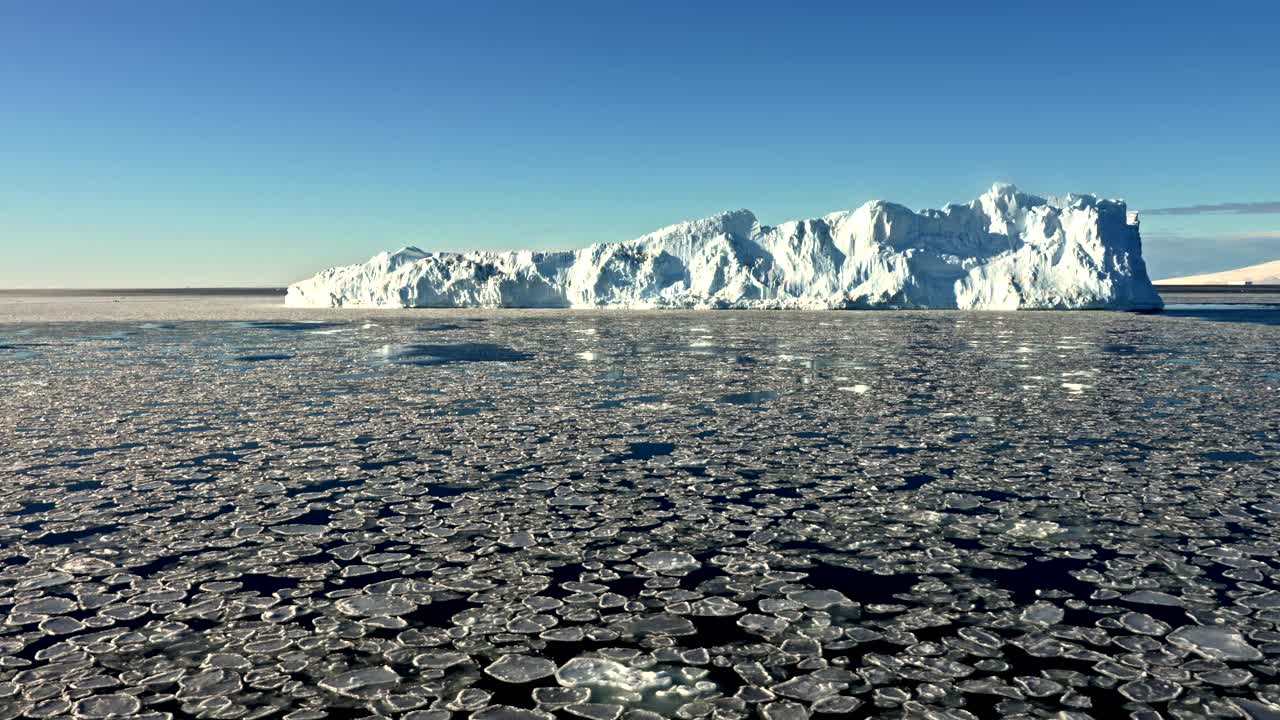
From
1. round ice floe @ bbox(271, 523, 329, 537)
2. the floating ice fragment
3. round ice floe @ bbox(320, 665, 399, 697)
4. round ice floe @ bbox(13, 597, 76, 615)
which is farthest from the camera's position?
round ice floe @ bbox(271, 523, 329, 537)

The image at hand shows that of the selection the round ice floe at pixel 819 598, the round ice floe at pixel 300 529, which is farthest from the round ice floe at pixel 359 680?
the round ice floe at pixel 300 529

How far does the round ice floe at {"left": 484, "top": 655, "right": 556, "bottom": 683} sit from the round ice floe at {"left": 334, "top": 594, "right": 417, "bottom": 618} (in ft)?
2.97

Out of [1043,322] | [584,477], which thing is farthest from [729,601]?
[1043,322]

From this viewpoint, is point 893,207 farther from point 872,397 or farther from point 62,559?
point 62,559

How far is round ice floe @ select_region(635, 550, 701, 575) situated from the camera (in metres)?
5.78

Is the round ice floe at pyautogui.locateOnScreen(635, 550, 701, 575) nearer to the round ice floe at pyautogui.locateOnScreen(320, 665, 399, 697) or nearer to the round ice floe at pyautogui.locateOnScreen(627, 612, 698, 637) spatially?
the round ice floe at pyautogui.locateOnScreen(627, 612, 698, 637)

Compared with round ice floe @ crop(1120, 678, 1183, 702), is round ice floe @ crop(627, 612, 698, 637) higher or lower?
higher

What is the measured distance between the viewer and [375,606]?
202 inches

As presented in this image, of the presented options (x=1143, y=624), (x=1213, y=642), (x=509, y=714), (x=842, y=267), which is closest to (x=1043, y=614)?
(x=1143, y=624)

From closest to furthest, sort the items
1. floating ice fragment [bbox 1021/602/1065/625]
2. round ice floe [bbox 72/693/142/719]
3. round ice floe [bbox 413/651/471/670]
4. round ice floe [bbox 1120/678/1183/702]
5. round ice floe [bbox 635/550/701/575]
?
round ice floe [bbox 72/693/142/719]
round ice floe [bbox 1120/678/1183/702]
round ice floe [bbox 413/651/471/670]
floating ice fragment [bbox 1021/602/1065/625]
round ice floe [bbox 635/550/701/575]

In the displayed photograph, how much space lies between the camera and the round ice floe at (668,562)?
578cm

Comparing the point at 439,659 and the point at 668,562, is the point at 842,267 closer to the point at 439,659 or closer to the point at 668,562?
the point at 668,562

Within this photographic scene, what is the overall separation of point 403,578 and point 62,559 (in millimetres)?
2430

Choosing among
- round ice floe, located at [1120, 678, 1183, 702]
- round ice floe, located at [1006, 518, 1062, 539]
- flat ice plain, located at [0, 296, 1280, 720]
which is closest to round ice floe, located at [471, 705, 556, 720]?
flat ice plain, located at [0, 296, 1280, 720]
